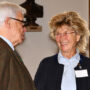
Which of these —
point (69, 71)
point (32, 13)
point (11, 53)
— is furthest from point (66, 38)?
point (32, 13)

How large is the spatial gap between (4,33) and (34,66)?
255 cm

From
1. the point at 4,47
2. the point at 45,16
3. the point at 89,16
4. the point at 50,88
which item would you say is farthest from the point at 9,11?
the point at 89,16

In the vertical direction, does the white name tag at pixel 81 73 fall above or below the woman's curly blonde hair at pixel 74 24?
below

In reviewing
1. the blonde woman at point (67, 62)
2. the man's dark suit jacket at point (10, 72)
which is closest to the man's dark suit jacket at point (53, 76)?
the blonde woman at point (67, 62)

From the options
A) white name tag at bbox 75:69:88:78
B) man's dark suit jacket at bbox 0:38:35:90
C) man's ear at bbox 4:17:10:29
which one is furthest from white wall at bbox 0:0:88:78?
man's dark suit jacket at bbox 0:38:35:90

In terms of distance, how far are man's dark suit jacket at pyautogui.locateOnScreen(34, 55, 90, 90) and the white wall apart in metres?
1.46

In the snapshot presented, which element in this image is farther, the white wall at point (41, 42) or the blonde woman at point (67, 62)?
the white wall at point (41, 42)

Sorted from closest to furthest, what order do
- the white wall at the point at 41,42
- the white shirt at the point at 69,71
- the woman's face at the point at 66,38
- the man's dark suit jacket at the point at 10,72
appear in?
1. the man's dark suit jacket at the point at 10,72
2. the white shirt at the point at 69,71
3. the woman's face at the point at 66,38
4. the white wall at the point at 41,42

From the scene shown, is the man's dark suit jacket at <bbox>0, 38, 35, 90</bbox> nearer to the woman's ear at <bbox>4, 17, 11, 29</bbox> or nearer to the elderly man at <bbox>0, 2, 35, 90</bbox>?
the elderly man at <bbox>0, 2, 35, 90</bbox>

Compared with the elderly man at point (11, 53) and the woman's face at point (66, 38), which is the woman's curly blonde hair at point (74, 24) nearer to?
the woman's face at point (66, 38)

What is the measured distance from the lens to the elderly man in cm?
172

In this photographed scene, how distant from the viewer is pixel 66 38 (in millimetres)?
2834

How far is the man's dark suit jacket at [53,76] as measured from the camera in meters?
2.71

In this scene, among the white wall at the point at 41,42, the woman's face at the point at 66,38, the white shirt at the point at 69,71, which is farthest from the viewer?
the white wall at the point at 41,42
